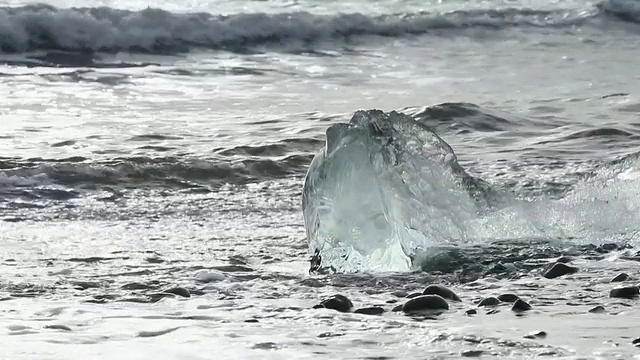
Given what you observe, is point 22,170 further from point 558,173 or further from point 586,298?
point 586,298

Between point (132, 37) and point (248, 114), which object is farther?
point (132, 37)

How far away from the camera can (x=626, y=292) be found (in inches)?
125

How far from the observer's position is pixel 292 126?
7945mm

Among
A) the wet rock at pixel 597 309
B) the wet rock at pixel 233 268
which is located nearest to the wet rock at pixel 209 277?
the wet rock at pixel 233 268

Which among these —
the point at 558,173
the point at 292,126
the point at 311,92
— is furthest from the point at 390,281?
the point at 311,92

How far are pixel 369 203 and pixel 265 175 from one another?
273 centimetres

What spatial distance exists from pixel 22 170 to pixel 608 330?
412cm

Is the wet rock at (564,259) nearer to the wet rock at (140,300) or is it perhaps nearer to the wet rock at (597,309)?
the wet rock at (597,309)

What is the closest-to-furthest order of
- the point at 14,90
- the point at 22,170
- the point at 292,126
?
the point at 22,170, the point at 292,126, the point at 14,90

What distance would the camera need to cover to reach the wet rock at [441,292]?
3189 millimetres

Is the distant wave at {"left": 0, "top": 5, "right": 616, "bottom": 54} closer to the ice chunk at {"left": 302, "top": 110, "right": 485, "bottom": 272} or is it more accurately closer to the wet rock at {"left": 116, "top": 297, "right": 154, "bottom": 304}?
the ice chunk at {"left": 302, "top": 110, "right": 485, "bottom": 272}

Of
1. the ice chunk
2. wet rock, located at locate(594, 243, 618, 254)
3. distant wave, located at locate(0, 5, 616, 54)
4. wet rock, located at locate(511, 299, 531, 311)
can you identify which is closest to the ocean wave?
the ice chunk

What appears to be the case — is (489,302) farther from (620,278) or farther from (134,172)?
(134,172)

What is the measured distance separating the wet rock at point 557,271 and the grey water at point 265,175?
4 centimetres
